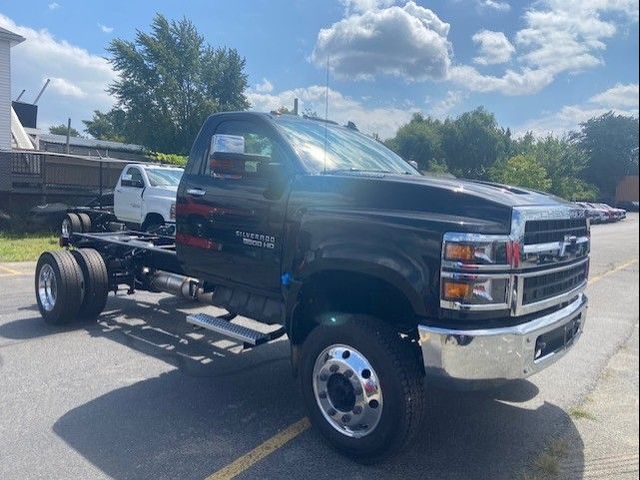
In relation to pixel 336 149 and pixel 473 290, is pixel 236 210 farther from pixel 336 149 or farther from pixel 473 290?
pixel 473 290

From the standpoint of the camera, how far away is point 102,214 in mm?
13602

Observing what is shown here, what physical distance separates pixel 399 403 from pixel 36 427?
244cm

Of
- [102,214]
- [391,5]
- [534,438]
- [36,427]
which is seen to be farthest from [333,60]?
[102,214]

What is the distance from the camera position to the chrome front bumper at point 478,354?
9.77ft

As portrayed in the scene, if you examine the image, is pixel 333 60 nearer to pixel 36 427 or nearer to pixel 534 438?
pixel 534 438

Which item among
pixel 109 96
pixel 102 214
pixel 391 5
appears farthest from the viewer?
pixel 102 214

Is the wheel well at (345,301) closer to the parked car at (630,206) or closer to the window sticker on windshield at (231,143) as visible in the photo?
the window sticker on windshield at (231,143)

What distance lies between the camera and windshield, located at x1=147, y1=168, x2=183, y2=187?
12195 millimetres

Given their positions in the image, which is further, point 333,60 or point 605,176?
point 333,60

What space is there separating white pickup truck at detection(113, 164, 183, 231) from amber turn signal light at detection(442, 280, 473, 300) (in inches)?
365

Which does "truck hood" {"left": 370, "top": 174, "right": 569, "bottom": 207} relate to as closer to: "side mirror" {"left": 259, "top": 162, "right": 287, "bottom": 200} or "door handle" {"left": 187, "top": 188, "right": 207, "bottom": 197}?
"side mirror" {"left": 259, "top": 162, "right": 287, "bottom": 200}

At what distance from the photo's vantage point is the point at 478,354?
2979mm

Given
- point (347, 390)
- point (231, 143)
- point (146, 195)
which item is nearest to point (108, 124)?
point (231, 143)

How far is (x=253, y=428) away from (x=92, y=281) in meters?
3.14
